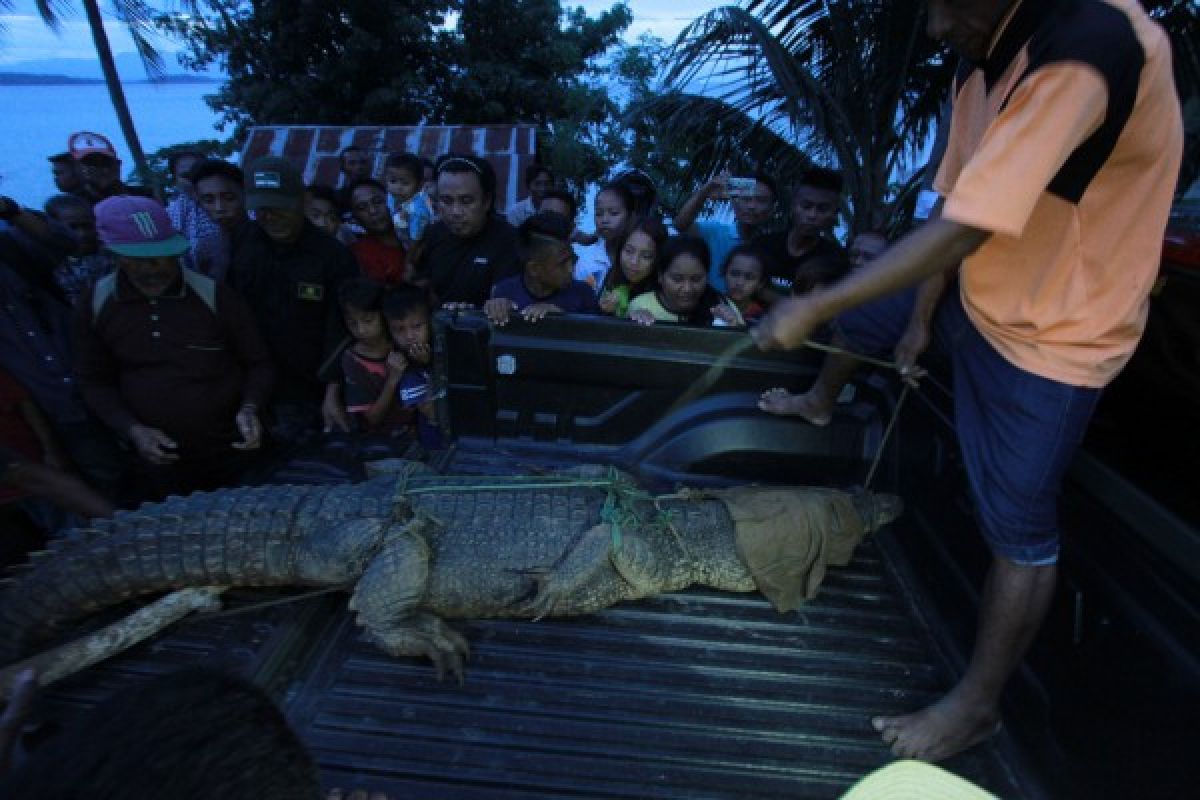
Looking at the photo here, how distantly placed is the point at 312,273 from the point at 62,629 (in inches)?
75.0

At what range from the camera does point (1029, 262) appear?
1.44m

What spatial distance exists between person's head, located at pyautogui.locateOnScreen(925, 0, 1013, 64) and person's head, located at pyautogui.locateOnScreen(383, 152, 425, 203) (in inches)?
165

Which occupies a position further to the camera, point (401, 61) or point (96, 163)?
point (401, 61)

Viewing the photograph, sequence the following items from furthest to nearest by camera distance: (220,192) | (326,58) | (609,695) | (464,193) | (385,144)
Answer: (326,58) < (385,144) < (220,192) < (464,193) < (609,695)

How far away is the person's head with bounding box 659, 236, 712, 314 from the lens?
2.92 meters

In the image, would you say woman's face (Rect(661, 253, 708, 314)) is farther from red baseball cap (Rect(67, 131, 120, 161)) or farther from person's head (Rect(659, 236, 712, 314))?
red baseball cap (Rect(67, 131, 120, 161))

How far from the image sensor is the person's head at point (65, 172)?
4766mm

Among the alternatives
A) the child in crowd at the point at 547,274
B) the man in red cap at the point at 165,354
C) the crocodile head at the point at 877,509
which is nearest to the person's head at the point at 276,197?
the man in red cap at the point at 165,354

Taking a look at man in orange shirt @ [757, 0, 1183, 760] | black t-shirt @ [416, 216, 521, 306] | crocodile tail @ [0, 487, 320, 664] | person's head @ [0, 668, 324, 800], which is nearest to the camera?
person's head @ [0, 668, 324, 800]

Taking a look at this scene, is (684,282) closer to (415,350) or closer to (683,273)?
(683,273)

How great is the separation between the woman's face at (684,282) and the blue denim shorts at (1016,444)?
1409 mm

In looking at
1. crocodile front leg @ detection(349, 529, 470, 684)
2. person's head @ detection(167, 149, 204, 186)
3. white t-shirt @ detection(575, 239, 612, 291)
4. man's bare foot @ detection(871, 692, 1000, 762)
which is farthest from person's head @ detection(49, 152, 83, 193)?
man's bare foot @ detection(871, 692, 1000, 762)

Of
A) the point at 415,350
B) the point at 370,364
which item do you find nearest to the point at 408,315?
the point at 415,350

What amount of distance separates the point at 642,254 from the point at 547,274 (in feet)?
1.87
